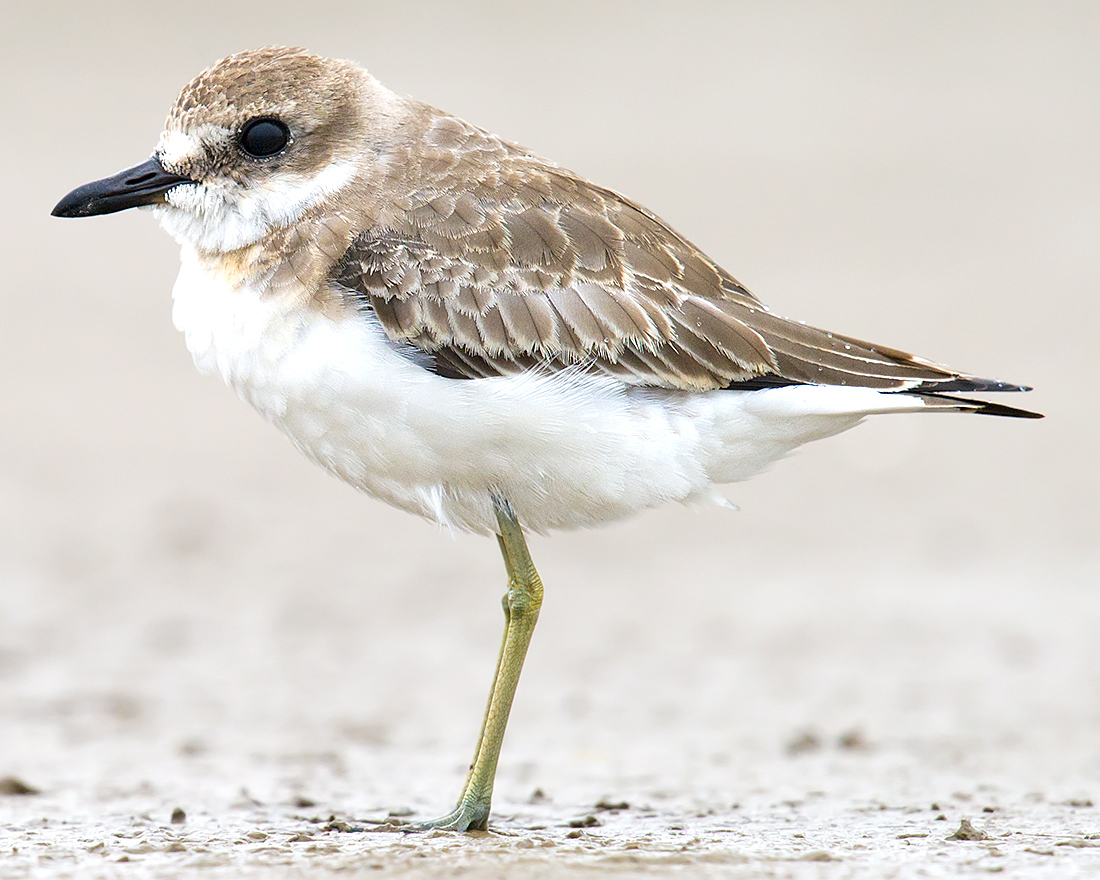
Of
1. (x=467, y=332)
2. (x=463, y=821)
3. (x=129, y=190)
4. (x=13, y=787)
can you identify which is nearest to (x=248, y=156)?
(x=129, y=190)

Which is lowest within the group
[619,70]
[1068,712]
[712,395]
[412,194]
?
[1068,712]

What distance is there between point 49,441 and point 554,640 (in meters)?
4.88

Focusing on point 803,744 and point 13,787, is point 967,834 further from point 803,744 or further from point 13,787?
point 13,787

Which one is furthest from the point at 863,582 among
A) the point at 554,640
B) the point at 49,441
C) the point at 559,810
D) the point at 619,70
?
the point at 619,70

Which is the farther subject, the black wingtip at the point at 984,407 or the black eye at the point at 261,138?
the black eye at the point at 261,138

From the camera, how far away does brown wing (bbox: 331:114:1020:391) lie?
529 cm

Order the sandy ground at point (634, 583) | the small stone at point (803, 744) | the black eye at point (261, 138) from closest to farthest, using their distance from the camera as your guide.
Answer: the black eye at point (261, 138) < the sandy ground at point (634, 583) < the small stone at point (803, 744)

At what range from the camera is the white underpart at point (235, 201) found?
5488mm

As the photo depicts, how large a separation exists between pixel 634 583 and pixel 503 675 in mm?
3925

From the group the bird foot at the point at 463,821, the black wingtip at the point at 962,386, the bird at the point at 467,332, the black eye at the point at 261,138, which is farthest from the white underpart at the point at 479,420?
the bird foot at the point at 463,821

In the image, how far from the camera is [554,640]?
8.72m

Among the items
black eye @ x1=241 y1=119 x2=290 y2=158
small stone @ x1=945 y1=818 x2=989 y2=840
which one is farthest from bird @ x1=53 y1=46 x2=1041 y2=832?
small stone @ x1=945 y1=818 x2=989 y2=840

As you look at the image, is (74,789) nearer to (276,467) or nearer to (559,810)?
(559,810)

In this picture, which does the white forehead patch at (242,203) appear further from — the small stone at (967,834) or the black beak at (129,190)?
the small stone at (967,834)
